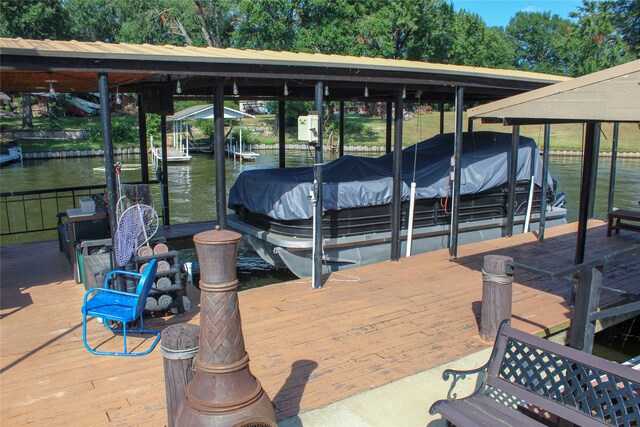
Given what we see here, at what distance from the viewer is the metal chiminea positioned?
2455 mm

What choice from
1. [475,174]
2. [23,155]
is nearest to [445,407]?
[475,174]

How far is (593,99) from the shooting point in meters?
4.01

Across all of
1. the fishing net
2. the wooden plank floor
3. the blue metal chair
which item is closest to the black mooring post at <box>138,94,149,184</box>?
the wooden plank floor

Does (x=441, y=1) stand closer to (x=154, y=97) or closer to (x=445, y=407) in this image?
(x=154, y=97)

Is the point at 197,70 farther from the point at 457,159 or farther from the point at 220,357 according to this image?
the point at 457,159


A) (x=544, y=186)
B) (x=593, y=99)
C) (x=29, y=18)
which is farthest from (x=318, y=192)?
(x=29, y=18)

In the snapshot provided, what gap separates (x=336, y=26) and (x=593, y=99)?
31.5 metres

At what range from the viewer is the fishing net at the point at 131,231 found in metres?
5.19

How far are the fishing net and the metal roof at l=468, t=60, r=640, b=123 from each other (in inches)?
151

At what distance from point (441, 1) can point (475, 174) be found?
32.5m

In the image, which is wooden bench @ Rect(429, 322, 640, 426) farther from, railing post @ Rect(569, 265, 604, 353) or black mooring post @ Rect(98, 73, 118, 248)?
black mooring post @ Rect(98, 73, 118, 248)

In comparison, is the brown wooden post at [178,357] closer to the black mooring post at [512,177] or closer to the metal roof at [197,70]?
the metal roof at [197,70]

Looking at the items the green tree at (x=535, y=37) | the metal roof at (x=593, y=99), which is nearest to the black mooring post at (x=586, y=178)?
the metal roof at (x=593, y=99)

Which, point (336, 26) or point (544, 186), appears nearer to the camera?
point (544, 186)
